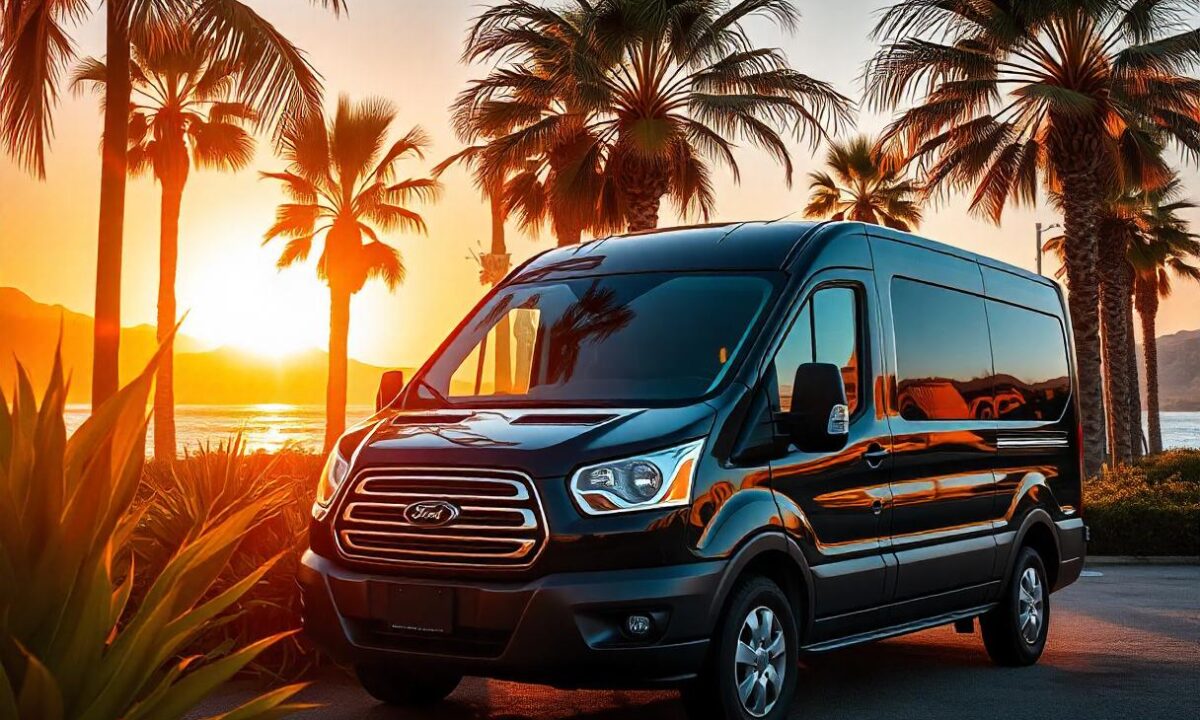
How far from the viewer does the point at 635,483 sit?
603cm

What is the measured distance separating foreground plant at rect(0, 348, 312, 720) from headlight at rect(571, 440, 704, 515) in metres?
2.80

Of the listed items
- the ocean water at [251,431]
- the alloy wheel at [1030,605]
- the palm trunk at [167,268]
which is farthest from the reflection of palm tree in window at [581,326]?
the palm trunk at [167,268]

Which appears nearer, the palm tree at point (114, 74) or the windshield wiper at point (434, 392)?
the windshield wiper at point (434, 392)

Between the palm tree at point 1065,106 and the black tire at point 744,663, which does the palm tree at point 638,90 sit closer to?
the palm tree at point 1065,106

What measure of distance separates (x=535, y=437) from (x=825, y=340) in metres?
2.02

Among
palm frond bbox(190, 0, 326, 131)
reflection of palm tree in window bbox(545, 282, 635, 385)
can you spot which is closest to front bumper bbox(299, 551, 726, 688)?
reflection of palm tree in window bbox(545, 282, 635, 385)

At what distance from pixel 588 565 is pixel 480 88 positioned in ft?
70.5

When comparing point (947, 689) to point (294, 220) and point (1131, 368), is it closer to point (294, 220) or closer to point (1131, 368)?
point (294, 220)

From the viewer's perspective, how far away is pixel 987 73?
88.5 ft

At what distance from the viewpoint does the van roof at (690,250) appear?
7.45 m

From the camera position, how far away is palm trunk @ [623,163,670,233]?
24.8m

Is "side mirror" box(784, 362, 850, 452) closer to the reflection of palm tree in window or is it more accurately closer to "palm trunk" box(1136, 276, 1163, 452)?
the reflection of palm tree in window

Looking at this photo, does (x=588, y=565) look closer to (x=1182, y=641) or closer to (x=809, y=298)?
(x=809, y=298)

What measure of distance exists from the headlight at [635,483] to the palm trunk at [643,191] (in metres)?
18.9
